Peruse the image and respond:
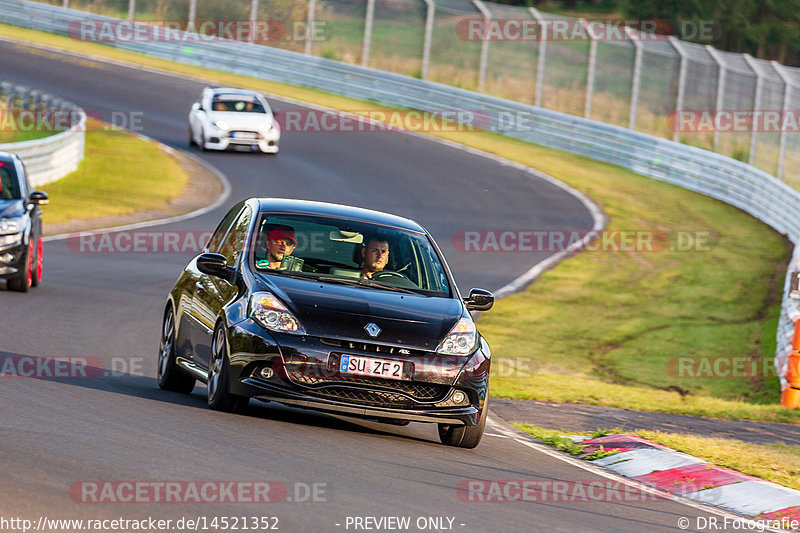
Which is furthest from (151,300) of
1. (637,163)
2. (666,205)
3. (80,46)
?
(80,46)

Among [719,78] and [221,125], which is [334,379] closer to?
[221,125]

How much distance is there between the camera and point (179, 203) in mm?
26969

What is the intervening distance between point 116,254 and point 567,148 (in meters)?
19.7

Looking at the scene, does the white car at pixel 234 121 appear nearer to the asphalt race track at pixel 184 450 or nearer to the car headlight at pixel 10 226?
the asphalt race track at pixel 184 450

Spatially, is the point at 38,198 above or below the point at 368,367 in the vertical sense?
below

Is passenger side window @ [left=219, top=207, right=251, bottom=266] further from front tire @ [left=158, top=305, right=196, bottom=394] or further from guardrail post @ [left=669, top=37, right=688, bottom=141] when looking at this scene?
guardrail post @ [left=669, top=37, right=688, bottom=141]

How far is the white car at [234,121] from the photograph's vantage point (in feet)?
107

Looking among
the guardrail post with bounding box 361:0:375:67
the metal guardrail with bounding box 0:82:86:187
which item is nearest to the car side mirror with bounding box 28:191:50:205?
the metal guardrail with bounding box 0:82:86:187

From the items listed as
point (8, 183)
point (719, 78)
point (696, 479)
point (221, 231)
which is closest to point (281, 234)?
point (221, 231)

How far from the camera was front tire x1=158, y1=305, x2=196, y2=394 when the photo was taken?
994cm

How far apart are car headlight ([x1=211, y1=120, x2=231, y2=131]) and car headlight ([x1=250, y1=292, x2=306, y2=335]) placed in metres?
24.7

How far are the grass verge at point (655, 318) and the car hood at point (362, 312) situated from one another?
413 centimetres

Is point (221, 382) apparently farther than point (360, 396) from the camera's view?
Yes

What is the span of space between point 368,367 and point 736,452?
3.10 metres
